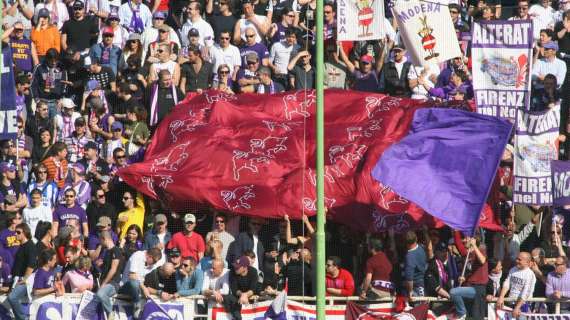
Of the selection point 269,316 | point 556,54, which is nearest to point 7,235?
point 269,316

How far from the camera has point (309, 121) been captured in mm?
30281

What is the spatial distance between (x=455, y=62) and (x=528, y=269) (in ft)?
16.8

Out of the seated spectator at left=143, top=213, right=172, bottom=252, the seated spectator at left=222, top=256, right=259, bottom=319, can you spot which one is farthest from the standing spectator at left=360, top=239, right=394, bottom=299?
the seated spectator at left=143, top=213, right=172, bottom=252

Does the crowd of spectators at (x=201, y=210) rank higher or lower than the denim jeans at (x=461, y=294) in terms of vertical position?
higher

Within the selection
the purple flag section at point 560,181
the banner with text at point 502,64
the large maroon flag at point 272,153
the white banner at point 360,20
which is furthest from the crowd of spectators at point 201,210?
the banner with text at point 502,64

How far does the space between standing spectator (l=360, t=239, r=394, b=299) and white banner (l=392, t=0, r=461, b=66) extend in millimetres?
3384

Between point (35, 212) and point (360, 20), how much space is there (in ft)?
19.1

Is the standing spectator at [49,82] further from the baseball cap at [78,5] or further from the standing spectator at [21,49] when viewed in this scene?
the baseball cap at [78,5]

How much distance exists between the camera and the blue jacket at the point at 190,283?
27688 mm

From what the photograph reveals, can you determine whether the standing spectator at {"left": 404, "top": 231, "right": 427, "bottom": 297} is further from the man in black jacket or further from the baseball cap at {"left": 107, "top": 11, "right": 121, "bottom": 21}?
the baseball cap at {"left": 107, "top": 11, "right": 121, "bottom": 21}

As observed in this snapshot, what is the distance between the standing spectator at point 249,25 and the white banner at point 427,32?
4.32 meters

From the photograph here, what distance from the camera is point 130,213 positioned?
29.4 meters

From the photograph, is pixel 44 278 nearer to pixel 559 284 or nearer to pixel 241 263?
pixel 241 263

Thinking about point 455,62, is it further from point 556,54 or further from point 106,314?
point 106,314
